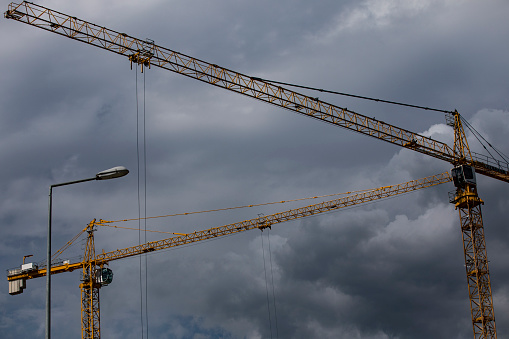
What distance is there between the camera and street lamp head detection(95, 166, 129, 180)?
4225 centimetres

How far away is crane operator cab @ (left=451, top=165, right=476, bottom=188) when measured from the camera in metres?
131

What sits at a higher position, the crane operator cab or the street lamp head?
the crane operator cab

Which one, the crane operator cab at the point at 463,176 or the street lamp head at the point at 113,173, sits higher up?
the crane operator cab at the point at 463,176

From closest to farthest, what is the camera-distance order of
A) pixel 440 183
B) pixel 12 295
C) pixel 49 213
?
pixel 49 213, pixel 440 183, pixel 12 295

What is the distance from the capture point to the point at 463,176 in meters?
131

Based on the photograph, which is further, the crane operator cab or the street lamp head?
the crane operator cab

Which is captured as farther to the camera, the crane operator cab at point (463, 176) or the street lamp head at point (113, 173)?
the crane operator cab at point (463, 176)

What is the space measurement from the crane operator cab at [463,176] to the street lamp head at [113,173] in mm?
98650

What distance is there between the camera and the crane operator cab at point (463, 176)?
131 metres

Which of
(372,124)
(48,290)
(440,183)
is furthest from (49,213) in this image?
(440,183)

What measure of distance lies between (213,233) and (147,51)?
5118cm

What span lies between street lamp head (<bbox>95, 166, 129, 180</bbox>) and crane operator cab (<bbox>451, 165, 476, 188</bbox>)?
9865cm

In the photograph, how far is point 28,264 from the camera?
15762 centimetres

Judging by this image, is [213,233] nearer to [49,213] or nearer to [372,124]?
[372,124]
